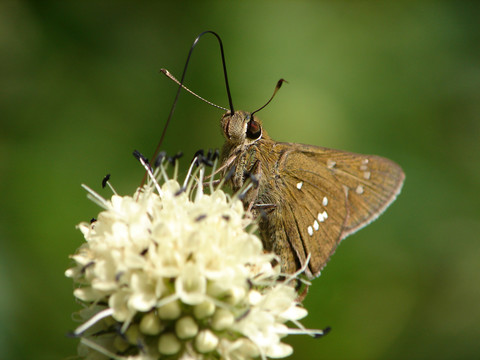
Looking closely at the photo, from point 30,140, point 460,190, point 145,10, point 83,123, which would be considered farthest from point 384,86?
point 30,140

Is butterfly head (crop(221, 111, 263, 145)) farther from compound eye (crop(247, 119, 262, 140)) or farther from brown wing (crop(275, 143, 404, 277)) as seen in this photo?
brown wing (crop(275, 143, 404, 277))

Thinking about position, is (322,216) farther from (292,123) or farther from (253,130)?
(292,123)

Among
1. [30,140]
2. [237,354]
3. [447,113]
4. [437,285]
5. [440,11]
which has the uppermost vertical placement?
[440,11]

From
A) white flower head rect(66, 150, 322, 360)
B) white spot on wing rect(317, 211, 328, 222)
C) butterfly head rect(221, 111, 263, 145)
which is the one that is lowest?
white flower head rect(66, 150, 322, 360)

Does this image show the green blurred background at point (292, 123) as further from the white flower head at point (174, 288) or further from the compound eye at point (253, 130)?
the white flower head at point (174, 288)

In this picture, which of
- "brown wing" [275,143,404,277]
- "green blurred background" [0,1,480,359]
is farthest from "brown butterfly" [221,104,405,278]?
"green blurred background" [0,1,480,359]

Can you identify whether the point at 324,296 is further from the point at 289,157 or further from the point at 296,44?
the point at 296,44

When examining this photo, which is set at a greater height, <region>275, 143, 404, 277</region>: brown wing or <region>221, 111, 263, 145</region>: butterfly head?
<region>221, 111, 263, 145</region>: butterfly head
